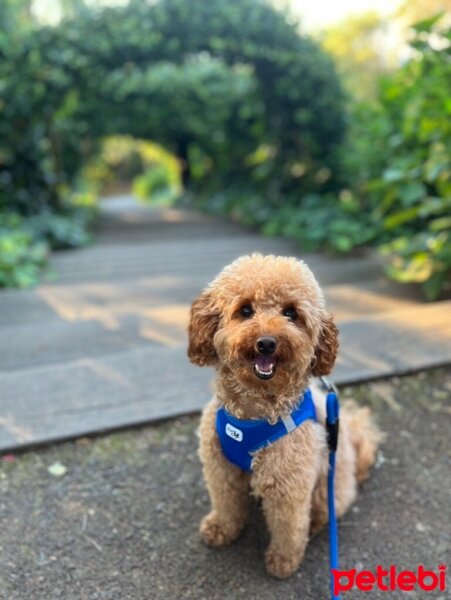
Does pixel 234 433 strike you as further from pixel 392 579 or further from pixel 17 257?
pixel 17 257

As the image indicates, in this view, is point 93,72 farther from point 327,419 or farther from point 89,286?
point 327,419

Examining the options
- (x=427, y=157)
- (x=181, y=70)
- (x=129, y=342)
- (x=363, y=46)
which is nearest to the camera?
(x=129, y=342)

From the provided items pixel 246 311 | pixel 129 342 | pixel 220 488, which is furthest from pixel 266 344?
pixel 129 342

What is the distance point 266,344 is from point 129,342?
2.72 meters

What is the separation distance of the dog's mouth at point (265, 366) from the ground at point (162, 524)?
939 mm

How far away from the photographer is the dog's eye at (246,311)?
6.01ft

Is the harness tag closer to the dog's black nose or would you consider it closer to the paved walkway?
the dog's black nose

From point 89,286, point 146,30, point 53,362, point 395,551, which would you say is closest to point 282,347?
point 395,551

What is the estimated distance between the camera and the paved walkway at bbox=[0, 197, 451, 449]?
2.92 metres

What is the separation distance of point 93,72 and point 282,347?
34.9 feet

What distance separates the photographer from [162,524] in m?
2.29

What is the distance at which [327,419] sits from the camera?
2.14 metres

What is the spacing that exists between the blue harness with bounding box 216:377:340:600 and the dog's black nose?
0.38 metres

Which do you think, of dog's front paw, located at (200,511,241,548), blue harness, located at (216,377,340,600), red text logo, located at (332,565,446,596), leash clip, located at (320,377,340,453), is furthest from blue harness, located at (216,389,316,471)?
red text logo, located at (332,565,446,596)
